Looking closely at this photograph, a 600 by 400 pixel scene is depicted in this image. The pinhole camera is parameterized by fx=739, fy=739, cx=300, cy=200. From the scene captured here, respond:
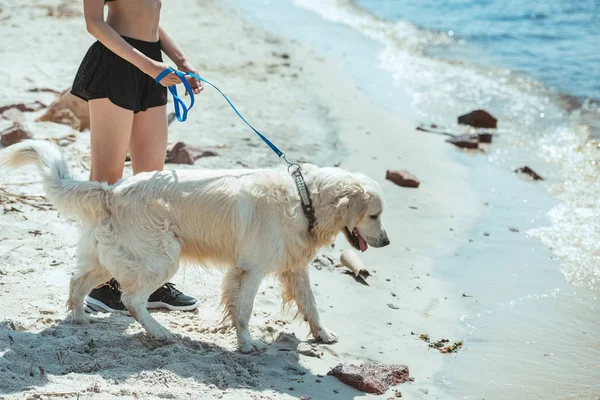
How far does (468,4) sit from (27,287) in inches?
717

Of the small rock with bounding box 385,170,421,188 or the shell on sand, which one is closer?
the shell on sand

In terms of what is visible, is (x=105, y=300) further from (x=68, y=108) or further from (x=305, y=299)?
(x=68, y=108)

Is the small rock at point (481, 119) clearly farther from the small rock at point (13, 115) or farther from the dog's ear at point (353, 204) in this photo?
the dog's ear at point (353, 204)

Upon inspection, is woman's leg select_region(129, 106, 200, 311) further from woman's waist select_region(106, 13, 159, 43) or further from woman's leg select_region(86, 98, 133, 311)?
woman's waist select_region(106, 13, 159, 43)

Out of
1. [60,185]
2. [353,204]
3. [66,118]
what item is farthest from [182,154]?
[353,204]

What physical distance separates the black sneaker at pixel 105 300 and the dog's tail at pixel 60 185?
0.77 meters

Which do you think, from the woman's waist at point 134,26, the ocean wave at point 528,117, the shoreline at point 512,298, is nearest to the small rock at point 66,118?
the shoreline at point 512,298

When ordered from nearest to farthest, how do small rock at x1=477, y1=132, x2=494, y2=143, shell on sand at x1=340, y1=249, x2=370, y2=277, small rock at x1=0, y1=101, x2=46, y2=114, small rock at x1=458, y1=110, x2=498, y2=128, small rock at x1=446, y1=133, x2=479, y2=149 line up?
shell on sand at x1=340, y1=249, x2=370, y2=277
small rock at x1=0, y1=101, x2=46, y2=114
small rock at x1=446, y1=133, x2=479, y2=149
small rock at x1=477, y1=132, x2=494, y2=143
small rock at x1=458, y1=110, x2=498, y2=128

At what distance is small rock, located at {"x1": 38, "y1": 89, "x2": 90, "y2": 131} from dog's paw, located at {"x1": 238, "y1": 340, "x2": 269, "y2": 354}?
15.4 feet

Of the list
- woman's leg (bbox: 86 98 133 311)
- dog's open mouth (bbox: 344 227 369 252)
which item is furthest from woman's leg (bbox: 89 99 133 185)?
dog's open mouth (bbox: 344 227 369 252)

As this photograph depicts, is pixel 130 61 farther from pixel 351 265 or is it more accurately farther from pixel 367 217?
pixel 351 265

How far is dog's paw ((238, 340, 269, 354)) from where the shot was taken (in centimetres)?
470

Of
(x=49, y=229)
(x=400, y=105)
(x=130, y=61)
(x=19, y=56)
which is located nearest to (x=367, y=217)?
(x=130, y=61)

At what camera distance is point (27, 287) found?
200 inches
